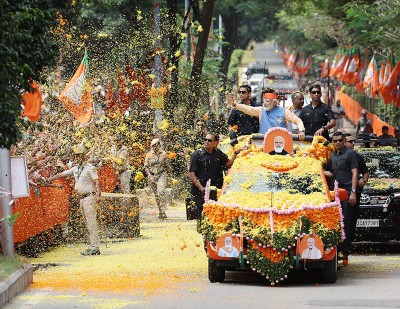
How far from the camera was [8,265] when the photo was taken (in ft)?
48.7

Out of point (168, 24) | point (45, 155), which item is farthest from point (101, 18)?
point (45, 155)

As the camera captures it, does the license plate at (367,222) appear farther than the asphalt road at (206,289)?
Yes

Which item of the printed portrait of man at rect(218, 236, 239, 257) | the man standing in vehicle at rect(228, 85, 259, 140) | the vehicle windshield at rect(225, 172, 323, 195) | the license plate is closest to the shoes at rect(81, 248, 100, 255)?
the man standing in vehicle at rect(228, 85, 259, 140)

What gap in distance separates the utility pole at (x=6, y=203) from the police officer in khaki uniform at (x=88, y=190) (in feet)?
10.1

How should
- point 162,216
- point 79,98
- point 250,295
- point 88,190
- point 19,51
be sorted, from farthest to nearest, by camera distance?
1. point 162,216
2. point 79,98
3. point 88,190
4. point 19,51
5. point 250,295

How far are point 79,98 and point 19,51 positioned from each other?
9512 mm

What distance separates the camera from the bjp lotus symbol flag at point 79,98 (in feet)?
76.4

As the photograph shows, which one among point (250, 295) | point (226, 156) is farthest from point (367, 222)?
point (250, 295)

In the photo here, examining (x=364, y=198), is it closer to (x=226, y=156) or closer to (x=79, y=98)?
(x=226, y=156)

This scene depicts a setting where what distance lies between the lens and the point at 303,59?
250 feet

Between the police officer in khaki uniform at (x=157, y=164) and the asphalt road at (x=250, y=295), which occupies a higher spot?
the police officer in khaki uniform at (x=157, y=164)

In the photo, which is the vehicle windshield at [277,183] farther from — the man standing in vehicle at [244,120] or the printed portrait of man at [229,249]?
the man standing in vehicle at [244,120]

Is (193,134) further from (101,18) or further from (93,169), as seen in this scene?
(101,18)

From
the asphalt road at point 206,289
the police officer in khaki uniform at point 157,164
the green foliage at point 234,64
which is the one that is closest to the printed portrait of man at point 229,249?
the asphalt road at point 206,289
